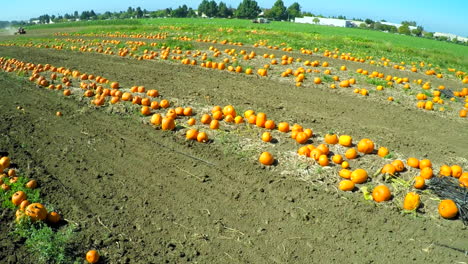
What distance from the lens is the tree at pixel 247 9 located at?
108 meters

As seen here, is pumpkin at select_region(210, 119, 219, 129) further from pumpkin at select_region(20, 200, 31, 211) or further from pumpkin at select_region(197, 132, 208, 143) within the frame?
pumpkin at select_region(20, 200, 31, 211)

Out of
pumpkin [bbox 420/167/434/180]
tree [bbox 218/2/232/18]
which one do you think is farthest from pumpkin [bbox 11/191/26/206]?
tree [bbox 218/2/232/18]

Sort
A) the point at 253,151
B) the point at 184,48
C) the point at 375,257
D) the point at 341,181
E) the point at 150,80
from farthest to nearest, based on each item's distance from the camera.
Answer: the point at 184,48 → the point at 150,80 → the point at 253,151 → the point at 341,181 → the point at 375,257

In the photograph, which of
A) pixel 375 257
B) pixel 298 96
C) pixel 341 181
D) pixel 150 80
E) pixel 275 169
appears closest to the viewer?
pixel 375 257

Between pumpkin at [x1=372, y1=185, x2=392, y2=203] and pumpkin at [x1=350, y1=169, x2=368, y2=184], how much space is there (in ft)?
1.33

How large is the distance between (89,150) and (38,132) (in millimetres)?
2106

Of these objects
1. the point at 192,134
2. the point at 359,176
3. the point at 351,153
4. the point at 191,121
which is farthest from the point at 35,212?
the point at 351,153

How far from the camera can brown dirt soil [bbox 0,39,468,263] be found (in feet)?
15.8

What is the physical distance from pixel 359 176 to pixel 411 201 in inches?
38.8

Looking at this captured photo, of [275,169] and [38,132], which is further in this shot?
[38,132]

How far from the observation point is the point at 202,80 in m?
13.4

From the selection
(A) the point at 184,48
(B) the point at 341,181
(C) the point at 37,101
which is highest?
(A) the point at 184,48

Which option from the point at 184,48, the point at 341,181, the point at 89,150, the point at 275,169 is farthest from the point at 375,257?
the point at 184,48

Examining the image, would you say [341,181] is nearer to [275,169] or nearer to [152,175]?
[275,169]
